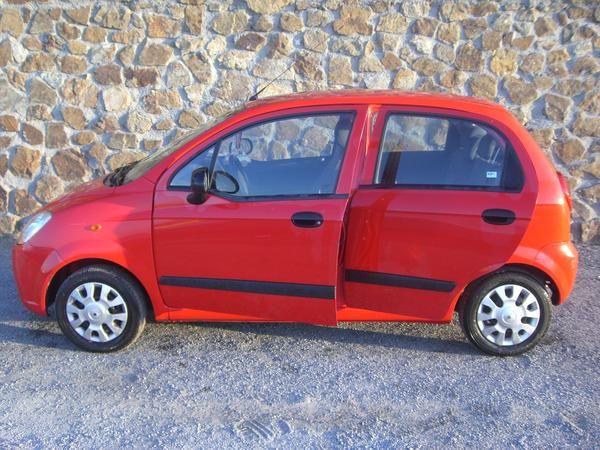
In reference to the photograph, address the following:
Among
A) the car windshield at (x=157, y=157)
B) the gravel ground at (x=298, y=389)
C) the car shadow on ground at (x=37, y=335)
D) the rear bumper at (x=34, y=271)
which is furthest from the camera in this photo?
the car shadow on ground at (x=37, y=335)

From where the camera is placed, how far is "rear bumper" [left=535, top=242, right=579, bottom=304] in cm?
404

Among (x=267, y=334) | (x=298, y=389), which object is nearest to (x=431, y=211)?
(x=298, y=389)

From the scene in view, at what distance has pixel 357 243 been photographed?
408 centimetres

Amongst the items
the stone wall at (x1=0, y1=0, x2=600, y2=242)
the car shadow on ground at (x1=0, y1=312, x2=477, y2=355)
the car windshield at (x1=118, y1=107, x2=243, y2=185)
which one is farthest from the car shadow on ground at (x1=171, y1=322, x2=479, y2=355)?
the stone wall at (x1=0, y1=0, x2=600, y2=242)

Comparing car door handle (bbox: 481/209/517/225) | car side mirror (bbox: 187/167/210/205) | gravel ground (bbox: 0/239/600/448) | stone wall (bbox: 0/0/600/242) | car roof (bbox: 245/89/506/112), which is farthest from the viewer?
stone wall (bbox: 0/0/600/242)

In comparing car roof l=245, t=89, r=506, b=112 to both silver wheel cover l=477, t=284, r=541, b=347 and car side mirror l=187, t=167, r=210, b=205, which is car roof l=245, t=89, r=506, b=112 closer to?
car side mirror l=187, t=167, r=210, b=205

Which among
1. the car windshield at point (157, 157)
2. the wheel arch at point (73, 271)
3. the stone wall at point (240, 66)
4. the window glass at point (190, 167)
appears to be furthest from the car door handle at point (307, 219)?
the stone wall at point (240, 66)

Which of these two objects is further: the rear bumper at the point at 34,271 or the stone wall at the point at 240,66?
the stone wall at the point at 240,66

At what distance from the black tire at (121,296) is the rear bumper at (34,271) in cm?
12

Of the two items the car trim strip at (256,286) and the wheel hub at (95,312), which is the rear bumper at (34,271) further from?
the car trim strip at (256,286)

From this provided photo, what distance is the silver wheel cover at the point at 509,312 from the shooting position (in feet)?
13.5

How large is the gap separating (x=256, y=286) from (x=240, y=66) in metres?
3.28

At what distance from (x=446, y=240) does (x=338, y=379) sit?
1063mm

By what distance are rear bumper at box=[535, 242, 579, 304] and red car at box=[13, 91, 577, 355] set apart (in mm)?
11
